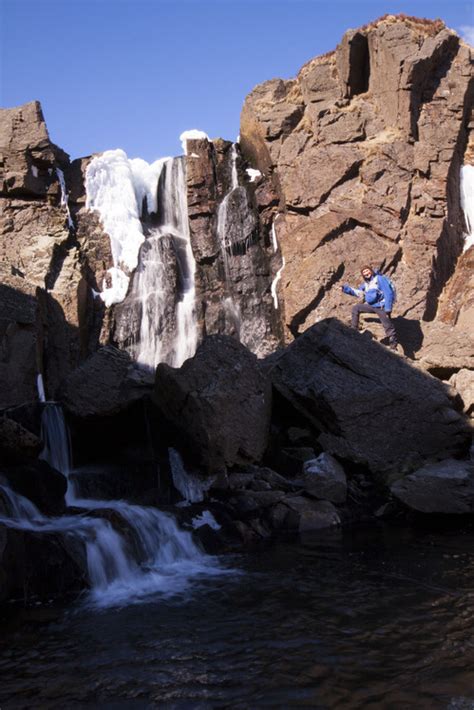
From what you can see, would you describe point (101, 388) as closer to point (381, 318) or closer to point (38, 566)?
point (38, 566)

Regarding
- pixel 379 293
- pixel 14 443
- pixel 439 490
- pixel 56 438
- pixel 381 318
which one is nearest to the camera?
pixel 14 443

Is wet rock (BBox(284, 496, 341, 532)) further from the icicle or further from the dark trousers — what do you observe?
the icicle

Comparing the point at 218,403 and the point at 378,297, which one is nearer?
the point at 218,403

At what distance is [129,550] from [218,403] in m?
3.44

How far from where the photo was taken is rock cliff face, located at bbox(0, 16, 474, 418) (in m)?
21.4

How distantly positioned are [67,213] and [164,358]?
6.60 m

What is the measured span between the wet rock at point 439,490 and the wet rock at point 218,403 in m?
2.67

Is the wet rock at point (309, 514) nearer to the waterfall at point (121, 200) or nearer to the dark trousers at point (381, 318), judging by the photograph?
the dark trousers at point (381, 318)

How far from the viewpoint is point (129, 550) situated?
9047mm

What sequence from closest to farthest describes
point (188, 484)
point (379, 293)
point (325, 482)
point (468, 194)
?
point (325, 482) → point (188, 484) → point (379, 293) → point (468, 194)

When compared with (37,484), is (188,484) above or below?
below

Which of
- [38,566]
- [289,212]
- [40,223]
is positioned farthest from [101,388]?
[40,223]

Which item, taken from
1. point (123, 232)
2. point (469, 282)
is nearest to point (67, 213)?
point (123, 232)

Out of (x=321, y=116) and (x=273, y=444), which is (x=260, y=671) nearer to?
(x=273, y=444)
